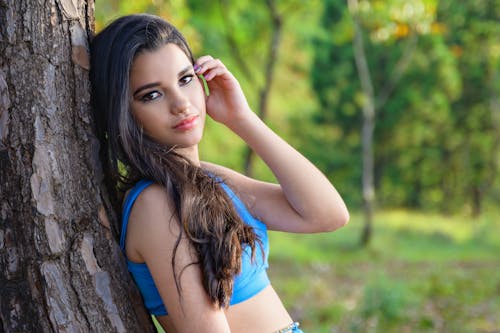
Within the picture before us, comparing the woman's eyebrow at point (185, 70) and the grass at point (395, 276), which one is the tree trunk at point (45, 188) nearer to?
the woman's eyebrow at point (185, 70)

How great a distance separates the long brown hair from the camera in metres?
1.71

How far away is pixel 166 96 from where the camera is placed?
188 centimetres

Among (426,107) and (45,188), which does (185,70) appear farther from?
(426,107)

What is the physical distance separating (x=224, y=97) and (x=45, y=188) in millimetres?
679

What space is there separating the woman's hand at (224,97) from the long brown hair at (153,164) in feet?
0.57

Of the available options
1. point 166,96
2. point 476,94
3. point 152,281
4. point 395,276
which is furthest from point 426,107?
point 152,281

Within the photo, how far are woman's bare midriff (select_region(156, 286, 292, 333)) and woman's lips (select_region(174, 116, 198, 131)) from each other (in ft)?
1.66

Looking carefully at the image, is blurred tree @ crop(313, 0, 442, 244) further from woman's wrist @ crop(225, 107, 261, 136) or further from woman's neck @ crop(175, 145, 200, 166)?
woman's neck @ crop(175, 145, 200, 166)

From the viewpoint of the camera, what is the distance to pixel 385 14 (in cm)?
1073

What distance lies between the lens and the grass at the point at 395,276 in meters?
6.22

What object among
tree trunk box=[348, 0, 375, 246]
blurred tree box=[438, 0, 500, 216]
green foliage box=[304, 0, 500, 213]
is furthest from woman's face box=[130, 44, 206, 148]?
green foliage box=[304, 0, 500, 213]

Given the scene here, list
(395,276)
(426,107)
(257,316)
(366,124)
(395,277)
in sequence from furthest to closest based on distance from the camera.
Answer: (426,107) < (366,124) < (395,276) < (395,277) < (257,316)

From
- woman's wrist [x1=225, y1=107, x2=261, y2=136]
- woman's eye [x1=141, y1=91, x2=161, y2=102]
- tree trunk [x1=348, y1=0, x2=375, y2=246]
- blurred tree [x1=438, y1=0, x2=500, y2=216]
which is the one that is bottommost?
woman's wrist [x1=225, y1=107, x2=261, y2=136]

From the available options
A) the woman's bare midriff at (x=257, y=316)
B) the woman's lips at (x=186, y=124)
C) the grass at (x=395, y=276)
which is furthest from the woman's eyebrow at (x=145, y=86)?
the grass at (x=395, y=276)
